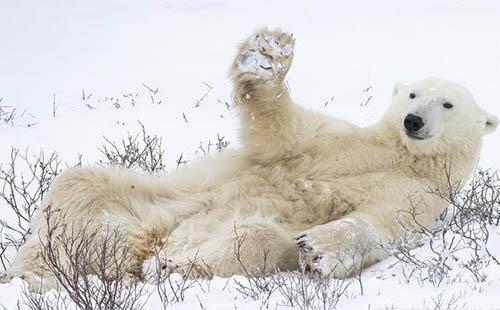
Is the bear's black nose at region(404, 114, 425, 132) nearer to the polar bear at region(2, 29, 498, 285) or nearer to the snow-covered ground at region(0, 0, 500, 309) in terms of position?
the polar bear at region(2, 29, 498, 285)

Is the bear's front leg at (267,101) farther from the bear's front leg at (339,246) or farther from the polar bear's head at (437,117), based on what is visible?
the bear's front leg at (339,246)

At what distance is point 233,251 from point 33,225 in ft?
3.63

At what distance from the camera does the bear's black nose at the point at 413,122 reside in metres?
5.12

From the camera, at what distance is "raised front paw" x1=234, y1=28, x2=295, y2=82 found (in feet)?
16.3

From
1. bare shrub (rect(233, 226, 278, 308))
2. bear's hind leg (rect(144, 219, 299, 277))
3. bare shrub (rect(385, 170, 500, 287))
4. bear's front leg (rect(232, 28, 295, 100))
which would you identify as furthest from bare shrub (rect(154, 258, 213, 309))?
bear's front leg (rect(232, 28, 295, 100))

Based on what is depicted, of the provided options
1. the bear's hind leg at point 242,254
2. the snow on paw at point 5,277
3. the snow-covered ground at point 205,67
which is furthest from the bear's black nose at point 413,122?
the snow on paw at point 5,277

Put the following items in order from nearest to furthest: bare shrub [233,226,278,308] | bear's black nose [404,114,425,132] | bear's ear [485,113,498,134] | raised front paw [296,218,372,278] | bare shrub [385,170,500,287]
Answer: bare shrub [233,226,278,308]
bare shrub [385,170,500,287]
raised front paw [296,218,372,278]
bear's black nose [404,114,425,132]
bear's ear [485,113,498,134]

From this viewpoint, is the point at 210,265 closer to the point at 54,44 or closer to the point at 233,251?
the point at 233,251

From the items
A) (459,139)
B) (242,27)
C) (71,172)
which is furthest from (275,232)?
(242,27)

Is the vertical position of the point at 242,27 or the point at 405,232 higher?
the point at 242,27

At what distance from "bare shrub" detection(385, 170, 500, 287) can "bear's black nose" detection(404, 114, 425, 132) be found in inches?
15.3

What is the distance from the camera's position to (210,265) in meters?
4.32

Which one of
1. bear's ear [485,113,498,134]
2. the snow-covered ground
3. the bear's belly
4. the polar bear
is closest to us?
the polar bear

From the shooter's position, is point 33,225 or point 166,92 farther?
point 166,92
